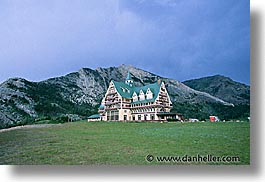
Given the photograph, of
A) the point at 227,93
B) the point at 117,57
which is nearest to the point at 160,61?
the point at 117,57

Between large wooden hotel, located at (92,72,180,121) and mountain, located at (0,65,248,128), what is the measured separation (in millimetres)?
70

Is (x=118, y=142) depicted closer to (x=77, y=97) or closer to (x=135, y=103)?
(x=135, y=103)

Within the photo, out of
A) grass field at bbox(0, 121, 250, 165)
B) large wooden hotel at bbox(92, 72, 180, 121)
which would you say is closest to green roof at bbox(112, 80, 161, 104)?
large wooden hotel at bbox(92, 72, 180, 121)

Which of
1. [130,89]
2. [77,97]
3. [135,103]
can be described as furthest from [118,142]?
[77,97]

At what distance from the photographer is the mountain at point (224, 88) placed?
386 centimetres

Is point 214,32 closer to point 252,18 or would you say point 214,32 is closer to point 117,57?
point 252,18

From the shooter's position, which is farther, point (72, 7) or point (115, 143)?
point (72, 7)

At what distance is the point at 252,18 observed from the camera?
12.5 feet

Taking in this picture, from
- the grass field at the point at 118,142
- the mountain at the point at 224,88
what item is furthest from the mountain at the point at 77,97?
the grass field at the point at 118,142

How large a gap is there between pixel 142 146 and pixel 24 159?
1.37 meters

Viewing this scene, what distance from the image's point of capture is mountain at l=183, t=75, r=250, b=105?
3.86 m

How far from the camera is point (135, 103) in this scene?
13.4ft

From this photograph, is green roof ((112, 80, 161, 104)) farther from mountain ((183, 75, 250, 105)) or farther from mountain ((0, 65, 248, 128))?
mountain ((183, 75, 250, 105))

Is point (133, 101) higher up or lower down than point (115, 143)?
higher up
